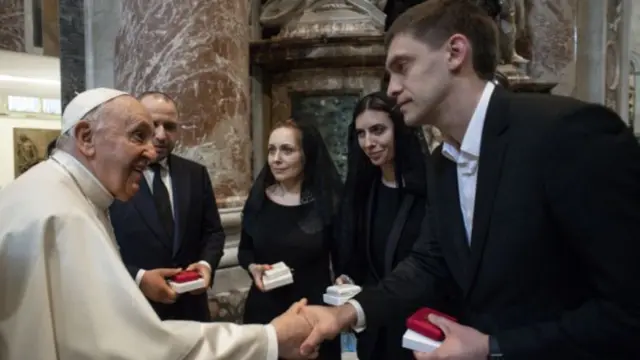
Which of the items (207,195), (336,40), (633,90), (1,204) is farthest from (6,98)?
(633,90)

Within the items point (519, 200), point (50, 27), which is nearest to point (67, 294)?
point (519, 200)

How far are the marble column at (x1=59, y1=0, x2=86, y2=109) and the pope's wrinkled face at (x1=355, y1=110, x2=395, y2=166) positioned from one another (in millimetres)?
2958

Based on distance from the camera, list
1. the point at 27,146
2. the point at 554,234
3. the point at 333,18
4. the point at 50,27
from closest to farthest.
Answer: the point at 554,234 < the point at 333,18 < the point at 50,27 < the point at 27,146

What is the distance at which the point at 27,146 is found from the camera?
36.4 ft

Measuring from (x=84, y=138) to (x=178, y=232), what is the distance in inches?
47.1

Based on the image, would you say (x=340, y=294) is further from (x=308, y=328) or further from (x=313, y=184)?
(x=313, y=184)

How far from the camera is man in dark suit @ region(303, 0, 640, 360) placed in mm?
1662

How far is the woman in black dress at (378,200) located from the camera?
10.5 ft

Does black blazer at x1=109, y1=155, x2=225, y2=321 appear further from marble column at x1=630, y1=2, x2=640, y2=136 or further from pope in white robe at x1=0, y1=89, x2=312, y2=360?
marble column at x1=630, y1=2, x2=640, y2=136

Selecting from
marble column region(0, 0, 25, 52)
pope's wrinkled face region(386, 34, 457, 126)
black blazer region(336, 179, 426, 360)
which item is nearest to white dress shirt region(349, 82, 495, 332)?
pope's wrinkled face region(386, 34, 457, 126)

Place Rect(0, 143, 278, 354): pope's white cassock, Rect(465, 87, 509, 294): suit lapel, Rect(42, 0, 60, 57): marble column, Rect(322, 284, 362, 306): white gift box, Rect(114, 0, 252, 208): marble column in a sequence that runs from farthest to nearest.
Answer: Rect(42, 0, 60, 57): marble column, Rect(114, 0, 252, 208): marble column, Rect(322, 284, 362, 306): white gift box, Rect(0, 143, 278, 354): pope's white cassock, Rect(465, 87, 509, 294): suit lapel

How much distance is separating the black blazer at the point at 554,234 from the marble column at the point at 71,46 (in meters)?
4.32

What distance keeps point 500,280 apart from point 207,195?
84.4 inches

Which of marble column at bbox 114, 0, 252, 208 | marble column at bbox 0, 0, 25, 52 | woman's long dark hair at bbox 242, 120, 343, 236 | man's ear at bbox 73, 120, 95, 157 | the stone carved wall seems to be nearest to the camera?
man's ear at bbox 73, 120, 95, 157
